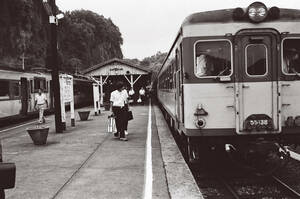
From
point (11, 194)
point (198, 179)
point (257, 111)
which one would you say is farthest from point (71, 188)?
point (257, 111)

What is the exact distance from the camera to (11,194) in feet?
20.7

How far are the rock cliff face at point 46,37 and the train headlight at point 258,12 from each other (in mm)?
21394

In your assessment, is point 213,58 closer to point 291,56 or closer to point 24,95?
point 291,56

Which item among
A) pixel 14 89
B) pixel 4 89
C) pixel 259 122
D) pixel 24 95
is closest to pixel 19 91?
pixel 14 89

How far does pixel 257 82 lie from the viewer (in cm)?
780

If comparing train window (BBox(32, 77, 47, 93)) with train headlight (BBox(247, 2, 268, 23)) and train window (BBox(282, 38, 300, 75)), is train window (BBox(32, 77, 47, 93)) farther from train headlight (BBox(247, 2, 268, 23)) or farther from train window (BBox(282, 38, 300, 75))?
train window (BBox(282, 38, 300, 75))

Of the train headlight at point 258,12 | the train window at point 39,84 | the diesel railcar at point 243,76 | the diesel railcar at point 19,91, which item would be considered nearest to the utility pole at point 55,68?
the diesel railcar at point 19,91

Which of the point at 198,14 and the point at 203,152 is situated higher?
the point at 198,14

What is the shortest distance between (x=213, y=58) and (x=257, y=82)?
0.86 meters

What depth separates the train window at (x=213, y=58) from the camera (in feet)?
25.9

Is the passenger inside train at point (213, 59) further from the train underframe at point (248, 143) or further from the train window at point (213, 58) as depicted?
the train underframe at point (248, 143)

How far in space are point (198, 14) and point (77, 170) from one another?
345cm

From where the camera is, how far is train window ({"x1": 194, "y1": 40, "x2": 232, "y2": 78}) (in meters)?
7.89

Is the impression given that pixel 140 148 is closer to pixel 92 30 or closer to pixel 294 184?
pixel 294 184
